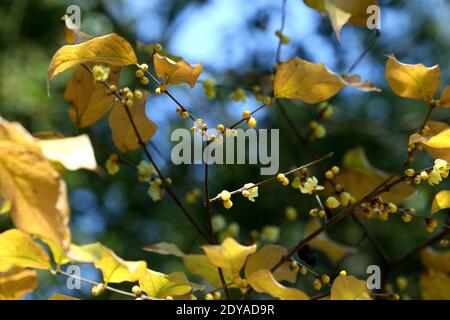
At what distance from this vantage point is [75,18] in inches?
38.3

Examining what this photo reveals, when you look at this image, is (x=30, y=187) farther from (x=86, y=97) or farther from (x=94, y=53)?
(x=86, y=97)

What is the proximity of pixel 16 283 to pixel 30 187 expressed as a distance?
10.3 inches

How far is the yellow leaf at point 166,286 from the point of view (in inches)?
31.9

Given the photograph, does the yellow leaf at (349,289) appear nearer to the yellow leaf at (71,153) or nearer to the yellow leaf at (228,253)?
the yellow leaf at (228,253)

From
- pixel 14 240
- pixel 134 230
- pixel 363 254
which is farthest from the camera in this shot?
pixel 134 230

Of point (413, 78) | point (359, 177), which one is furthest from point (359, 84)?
point (359, 177)

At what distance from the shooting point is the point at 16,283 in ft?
2.65

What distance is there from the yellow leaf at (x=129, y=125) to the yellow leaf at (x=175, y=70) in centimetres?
11

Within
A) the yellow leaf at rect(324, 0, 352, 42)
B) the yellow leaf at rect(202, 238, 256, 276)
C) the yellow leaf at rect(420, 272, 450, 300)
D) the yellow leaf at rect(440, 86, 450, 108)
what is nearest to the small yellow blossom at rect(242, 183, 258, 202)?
the yellow leaf at rect(202, 238, 256, 276)

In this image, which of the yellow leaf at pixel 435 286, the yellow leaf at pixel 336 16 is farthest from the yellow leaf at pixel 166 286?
the yellow leaf at pixel 435 286

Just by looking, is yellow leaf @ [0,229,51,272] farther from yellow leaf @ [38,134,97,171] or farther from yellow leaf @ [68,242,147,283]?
yellow leaf @ [38,134,97,171]
